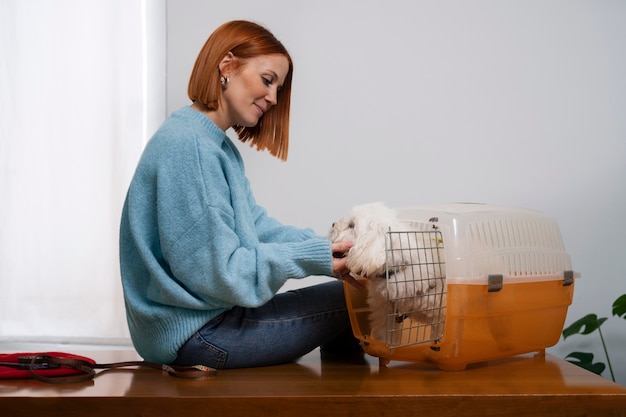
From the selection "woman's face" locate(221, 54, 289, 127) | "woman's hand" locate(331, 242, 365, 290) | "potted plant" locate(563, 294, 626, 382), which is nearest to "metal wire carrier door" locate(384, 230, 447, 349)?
"woman's hand" locate(331, 242, 365, 290)

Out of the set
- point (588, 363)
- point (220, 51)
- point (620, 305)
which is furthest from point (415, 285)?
point (588, 363)

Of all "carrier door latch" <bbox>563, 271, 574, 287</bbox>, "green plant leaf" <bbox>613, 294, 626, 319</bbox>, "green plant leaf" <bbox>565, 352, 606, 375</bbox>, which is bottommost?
"green plant leaf" <bbox>565, 352, 606, 375</bbox>

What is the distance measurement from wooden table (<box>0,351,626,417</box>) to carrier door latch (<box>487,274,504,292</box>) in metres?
0.21

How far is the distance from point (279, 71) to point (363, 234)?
0.57m

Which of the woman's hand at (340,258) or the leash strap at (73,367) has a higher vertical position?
the woman's hand at (340,258)

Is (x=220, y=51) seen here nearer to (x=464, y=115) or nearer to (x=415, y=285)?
(x=415, y=285)

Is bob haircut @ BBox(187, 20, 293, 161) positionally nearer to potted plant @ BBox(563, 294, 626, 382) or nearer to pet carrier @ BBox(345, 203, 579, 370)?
pet carrier @ BBox(345, 203, 579, 370)

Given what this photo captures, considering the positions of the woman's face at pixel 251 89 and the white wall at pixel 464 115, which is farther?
the white wall at pixel 464 115

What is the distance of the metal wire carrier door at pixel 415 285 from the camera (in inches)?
59.1

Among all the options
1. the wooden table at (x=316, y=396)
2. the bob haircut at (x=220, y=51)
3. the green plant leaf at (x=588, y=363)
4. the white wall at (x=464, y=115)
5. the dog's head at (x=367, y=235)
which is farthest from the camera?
the white wall at (x=464, y=115)

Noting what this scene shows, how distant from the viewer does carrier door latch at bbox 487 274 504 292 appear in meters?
1.58

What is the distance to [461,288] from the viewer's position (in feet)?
5.10

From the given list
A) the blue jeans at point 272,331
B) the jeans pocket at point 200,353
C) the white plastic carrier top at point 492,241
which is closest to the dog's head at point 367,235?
the white plastic carrier top at point 492,241

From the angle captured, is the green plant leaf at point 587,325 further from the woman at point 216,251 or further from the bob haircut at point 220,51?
the bob haircut at point 220,51
